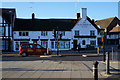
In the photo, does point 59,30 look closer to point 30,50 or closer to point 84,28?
point 84,28

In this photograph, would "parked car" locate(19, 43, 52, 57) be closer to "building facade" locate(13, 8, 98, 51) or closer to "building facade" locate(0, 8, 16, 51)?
"building facade" locate(0, 8, 16, 51)

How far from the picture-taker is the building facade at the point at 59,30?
40.8m

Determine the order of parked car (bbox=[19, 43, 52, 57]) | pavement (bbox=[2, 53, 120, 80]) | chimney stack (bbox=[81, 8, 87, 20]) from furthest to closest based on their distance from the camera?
chimney stack (bbox=[81, 8, 87, 20]) < parked car (bbox=[19, 43, 52, 57]) < pavement (bbox=[2, 53, 120, 80])

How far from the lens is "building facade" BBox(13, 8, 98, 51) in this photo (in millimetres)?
40750

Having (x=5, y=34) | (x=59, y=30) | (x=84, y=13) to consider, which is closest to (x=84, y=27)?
(x=84, y=13)

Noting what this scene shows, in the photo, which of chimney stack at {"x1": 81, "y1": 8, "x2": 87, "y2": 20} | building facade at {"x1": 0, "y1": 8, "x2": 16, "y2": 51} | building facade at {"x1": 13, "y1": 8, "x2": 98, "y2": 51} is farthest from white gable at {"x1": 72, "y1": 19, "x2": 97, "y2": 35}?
building facade at {"x1": 0, "y1": 8, "x2": 16, "y2": 51}

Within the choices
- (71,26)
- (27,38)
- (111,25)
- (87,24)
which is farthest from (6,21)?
(111,25)

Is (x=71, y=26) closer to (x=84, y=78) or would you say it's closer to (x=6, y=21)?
(x=6, y=21)

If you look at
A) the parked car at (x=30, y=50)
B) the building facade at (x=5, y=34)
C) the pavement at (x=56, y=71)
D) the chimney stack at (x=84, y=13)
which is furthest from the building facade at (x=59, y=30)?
the pavement at (x=56, y=71)

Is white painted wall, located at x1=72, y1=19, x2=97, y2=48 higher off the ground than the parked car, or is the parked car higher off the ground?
white painted wall, located at x1=72, y1=19, x2=97, y2=48

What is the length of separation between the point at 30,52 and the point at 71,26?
2052 centimetres

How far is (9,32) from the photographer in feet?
126

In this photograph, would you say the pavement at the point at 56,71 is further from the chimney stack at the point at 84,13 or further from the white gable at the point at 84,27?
the chimney stack at the point at 84,13

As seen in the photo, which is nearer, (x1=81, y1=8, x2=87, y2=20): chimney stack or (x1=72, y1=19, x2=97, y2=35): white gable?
(x1=72, y1=19, x2=97, y2=35): white gable
